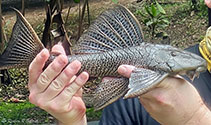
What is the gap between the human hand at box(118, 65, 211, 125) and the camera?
119 centimetres

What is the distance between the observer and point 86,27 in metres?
3.93

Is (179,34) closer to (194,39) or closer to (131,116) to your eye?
(194,39)

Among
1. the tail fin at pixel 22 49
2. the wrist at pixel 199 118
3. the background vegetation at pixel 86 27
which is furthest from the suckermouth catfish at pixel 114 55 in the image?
the background vegetation at pixel 86 27

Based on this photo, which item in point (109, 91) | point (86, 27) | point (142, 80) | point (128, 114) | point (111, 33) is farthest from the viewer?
point (86, 27)

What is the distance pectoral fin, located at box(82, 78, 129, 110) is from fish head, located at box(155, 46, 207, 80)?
0.40 feet

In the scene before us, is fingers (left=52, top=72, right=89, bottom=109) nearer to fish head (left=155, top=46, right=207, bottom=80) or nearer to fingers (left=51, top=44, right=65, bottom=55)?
fingers (left=51, top=44, right=65, bottom=55)

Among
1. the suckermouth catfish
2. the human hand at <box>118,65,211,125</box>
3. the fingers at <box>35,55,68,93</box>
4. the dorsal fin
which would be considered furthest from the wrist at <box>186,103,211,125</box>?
the fingers at <box>35,55,68,93</box>

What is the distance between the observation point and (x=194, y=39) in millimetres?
3703

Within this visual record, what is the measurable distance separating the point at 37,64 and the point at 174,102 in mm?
405

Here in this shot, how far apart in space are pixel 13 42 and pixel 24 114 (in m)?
1.39

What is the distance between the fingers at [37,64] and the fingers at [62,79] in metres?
0.06

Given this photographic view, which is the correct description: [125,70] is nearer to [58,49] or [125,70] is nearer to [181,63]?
[181,63]

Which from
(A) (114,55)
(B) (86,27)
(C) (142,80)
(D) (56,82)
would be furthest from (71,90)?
(B) (86,27)

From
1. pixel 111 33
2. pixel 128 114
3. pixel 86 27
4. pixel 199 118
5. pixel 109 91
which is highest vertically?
pixel 111 33
